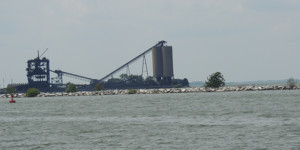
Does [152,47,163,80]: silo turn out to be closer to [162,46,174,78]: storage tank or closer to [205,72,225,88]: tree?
[162,46,174,78]: storage tank

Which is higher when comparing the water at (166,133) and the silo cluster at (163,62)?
the silo cluster at (163,62)

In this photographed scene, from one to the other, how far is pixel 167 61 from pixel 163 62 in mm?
1965

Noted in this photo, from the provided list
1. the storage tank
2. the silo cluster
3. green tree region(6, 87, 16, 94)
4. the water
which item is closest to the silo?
the silo cluster

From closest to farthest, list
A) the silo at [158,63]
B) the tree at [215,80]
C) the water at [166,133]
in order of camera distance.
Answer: the water at [166,133] → the tree at [215,80] → the silo at [158,63]

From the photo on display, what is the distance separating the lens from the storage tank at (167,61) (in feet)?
551

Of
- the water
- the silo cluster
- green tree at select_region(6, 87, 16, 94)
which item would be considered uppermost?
the silo cluster

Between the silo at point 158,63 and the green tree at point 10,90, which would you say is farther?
the green tree at point 10,90

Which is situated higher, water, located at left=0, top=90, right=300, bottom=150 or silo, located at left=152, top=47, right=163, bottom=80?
silo, located at left=152, top=47, right=163, bottom=80

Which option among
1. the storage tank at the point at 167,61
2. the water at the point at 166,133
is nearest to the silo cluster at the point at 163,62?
the storage tank at the point at 167,61

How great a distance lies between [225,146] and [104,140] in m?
6.77

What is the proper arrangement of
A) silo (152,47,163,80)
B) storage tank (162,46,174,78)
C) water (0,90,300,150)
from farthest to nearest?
silo (152,47,163,80)
storage tank (162,46,174,78)
water (0,90,300,150)

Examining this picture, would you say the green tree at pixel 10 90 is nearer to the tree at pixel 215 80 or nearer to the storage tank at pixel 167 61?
the storage tank at pixel 167 61

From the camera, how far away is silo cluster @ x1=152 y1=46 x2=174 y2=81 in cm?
16825

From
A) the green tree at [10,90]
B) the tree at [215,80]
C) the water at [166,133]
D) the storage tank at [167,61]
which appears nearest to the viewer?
the water at [166,133]
